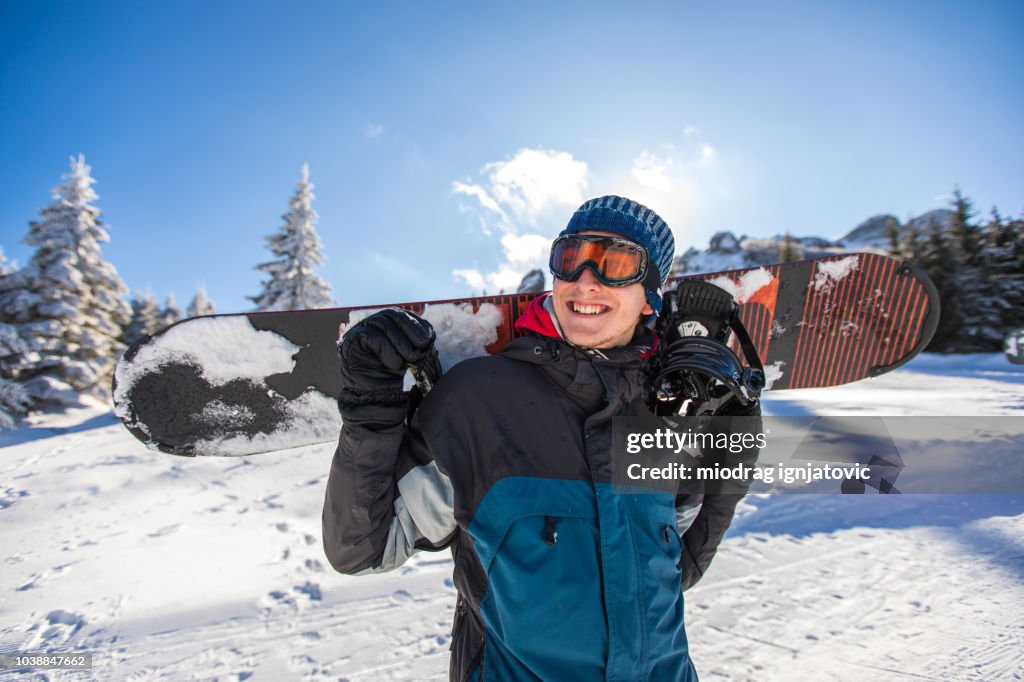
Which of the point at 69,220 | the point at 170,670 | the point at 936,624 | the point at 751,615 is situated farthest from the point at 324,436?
the point at 69,220

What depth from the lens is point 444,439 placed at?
154cm

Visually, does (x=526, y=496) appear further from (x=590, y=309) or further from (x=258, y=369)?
(x=258, y=369)

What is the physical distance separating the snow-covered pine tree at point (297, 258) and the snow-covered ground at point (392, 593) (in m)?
12.6

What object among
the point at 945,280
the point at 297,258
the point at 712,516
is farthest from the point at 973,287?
the point at 297,258

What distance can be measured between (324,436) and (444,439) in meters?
1.59

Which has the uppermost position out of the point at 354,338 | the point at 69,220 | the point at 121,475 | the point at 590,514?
the point at 69,220

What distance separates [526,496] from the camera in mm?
1449

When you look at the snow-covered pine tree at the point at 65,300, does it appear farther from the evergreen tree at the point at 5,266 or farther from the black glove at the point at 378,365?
the black glove at the point at 378,365

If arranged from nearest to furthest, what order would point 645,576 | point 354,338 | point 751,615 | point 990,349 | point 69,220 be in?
1. point 645,576
2. point 354,338
3. point 751,615
4. point 69,220
5. point 990,349

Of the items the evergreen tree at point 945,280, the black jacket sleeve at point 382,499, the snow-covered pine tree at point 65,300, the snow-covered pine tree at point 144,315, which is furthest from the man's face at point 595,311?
the snow-covered pine tree at point 144,315

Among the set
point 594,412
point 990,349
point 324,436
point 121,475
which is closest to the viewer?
point 594,412

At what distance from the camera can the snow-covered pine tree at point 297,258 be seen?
17.2m

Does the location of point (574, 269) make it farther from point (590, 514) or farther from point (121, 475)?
point (121, 475)

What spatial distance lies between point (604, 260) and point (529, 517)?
3.57 feet
